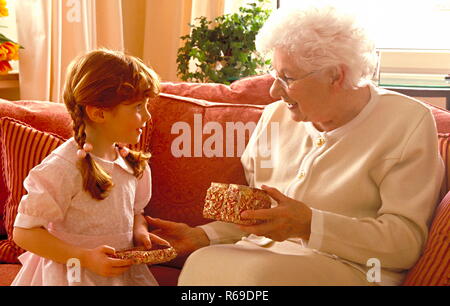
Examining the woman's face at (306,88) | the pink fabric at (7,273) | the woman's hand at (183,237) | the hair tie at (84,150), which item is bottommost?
the pink fabric at (7,273)

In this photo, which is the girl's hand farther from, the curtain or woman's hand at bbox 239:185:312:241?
the curtain

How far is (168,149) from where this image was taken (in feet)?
6.40

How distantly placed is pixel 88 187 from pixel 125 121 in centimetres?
18

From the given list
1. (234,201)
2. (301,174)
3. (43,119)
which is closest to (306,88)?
(301,174)

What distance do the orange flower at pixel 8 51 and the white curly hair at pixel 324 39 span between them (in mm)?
1317

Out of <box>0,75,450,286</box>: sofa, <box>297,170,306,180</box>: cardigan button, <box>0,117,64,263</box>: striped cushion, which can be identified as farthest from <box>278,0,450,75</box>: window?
<box>0,117,64,263</box>: striped cushion

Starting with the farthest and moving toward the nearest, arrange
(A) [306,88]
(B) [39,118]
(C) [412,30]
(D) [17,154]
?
(C) [412,30] → (B) [39,118] → (D) [17,154] → (A) [306,88]

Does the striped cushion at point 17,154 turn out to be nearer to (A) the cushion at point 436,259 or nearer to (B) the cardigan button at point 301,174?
(B) the cardigan button at point 301,174

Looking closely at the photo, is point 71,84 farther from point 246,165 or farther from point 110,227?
point 246,165

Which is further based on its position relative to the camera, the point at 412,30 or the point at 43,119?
the point at 412,30

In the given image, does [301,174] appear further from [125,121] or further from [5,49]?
[5,49]

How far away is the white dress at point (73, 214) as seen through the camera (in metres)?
1.50

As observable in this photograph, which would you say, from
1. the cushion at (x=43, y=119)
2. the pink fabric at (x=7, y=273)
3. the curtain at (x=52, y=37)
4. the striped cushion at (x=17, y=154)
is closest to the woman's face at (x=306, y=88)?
the cushion at (x=43, y=119)

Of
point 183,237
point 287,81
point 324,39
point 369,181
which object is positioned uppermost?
point 324,39
